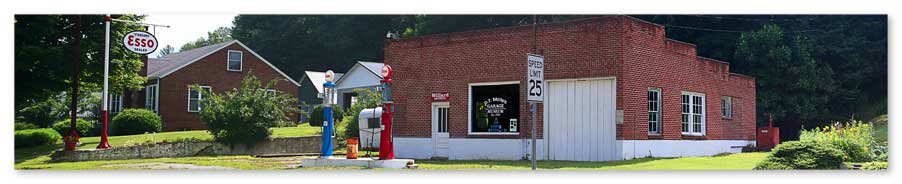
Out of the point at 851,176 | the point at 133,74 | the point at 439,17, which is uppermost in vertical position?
the point at 439,17

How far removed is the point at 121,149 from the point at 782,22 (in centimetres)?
1287

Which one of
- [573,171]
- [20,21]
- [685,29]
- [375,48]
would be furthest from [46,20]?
[685,29]

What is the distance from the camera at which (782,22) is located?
17703 mm

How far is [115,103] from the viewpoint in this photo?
61.8ft

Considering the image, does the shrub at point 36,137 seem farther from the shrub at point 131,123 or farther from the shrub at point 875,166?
the shrub at point 875,166

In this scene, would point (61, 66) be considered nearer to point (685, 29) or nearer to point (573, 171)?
point (573, 171)

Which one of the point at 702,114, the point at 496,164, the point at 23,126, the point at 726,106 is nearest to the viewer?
the point at 23,126

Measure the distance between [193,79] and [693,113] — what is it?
36.6 feet

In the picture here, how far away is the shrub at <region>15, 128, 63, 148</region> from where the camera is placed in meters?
16.4

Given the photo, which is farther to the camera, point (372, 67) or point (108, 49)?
point (372, 67)

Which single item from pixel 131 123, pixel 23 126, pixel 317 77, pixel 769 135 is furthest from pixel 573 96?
pixel 23 126

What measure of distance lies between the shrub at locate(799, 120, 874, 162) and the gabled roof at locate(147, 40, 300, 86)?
429 inches

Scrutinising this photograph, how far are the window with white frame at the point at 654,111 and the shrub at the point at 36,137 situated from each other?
11.8 meters

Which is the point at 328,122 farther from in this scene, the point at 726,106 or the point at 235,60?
the point at 726,106
